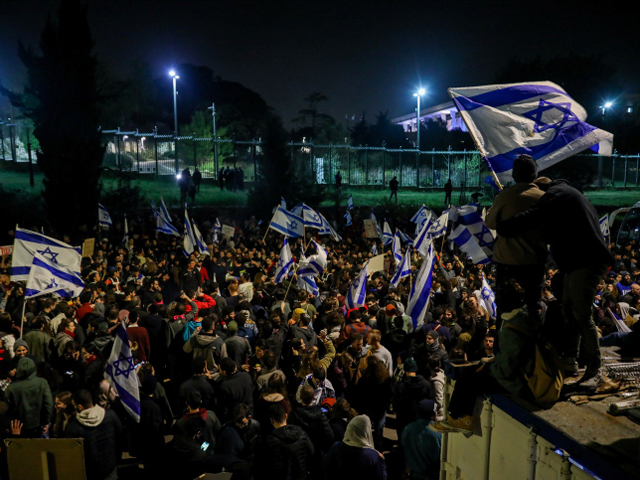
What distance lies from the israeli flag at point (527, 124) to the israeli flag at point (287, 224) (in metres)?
8.51

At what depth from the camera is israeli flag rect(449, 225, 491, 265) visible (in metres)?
11.5

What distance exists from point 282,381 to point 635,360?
11.7 feet

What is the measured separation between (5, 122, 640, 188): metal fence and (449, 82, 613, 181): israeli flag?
22.3 m

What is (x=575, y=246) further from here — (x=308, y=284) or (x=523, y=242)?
(x=308, y=284)

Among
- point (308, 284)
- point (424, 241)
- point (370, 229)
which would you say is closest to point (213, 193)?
point (370, 229)

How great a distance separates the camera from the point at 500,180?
19.1 feet

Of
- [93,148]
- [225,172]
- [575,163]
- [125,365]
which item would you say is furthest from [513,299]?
[575,163]

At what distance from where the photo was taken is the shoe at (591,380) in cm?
423

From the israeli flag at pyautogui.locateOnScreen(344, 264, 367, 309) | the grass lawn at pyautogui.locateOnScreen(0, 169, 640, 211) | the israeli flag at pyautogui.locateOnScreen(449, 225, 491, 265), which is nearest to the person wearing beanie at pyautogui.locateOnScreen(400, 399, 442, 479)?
the israeli flag at pyautogui.locateOnScreen(344, 264, 367, 309)

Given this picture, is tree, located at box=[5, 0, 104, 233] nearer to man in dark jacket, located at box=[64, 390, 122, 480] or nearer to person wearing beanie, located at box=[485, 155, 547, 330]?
man in dark jacket, located at box=[64, 390, 122, 480]

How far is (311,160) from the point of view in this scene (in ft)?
109

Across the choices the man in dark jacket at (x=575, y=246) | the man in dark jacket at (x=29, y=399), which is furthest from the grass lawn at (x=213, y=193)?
the man in dark jacket at (x=575, y=246)

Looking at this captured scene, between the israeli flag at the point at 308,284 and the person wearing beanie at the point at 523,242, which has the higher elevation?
the person wearing beanie at the point at 523,242

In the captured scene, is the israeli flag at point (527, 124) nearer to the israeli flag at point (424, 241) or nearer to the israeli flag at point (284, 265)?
the israeli flag at point (424, 241)
